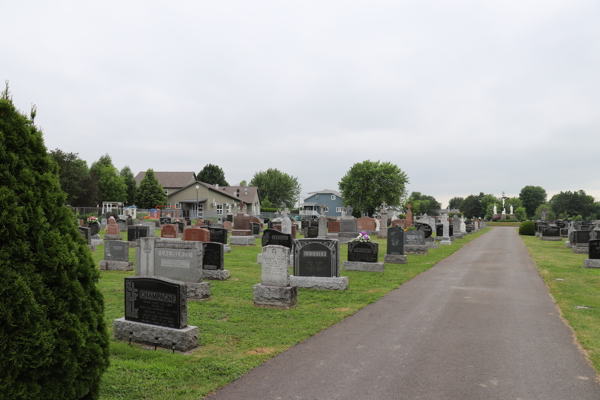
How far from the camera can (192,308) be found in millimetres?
8984

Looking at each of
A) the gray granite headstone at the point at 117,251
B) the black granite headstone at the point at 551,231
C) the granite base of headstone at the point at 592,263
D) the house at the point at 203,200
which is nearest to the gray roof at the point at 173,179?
the house at the point at 203,200

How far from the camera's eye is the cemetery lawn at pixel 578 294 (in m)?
7.17

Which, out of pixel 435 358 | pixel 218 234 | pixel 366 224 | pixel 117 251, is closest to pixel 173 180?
pixel 366 224

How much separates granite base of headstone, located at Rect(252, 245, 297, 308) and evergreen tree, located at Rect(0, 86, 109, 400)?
561 cm

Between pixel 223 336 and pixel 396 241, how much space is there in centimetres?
1184

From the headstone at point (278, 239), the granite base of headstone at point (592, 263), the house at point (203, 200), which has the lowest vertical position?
the granite base of headstone at point (592, 263)

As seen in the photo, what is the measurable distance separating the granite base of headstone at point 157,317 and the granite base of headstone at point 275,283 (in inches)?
115

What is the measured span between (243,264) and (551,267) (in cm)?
1207

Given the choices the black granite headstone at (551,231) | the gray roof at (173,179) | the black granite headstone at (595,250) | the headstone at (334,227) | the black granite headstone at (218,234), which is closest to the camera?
the black granite headstone at (595,250)

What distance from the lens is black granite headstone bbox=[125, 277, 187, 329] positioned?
6.45 meters

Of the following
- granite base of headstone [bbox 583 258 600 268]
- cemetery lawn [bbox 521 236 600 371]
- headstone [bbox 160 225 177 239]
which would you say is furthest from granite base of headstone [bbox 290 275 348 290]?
headstone [bbox 160 225 177 239]

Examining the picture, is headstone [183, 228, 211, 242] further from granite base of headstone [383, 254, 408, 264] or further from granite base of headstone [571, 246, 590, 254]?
granite base of headstone [571, 246, 590, 254]

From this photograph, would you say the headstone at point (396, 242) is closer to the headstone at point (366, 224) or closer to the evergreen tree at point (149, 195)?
the headstone at point (366, 224)

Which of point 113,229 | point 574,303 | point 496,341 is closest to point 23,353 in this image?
point 496,341
